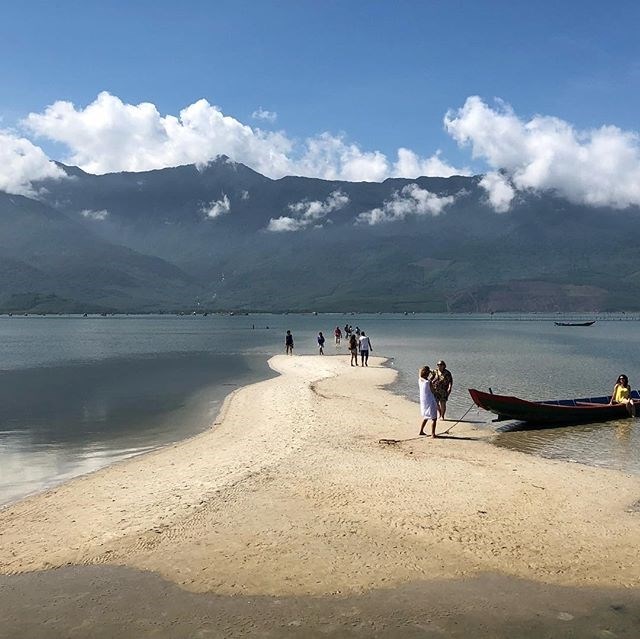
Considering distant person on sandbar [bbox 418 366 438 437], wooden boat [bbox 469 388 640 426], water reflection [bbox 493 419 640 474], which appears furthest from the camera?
wooden boat [bbox 469 388 640 426]

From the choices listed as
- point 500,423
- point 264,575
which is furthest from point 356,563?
point 500,423

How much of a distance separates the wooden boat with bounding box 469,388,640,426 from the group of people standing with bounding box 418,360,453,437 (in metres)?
1.15

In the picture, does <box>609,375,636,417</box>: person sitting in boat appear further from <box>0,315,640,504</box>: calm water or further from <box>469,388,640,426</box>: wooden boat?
<box>0,315,640,504</box>: calm water

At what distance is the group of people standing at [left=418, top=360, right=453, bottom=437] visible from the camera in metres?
19.4

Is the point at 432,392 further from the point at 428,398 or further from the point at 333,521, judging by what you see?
the point at 333,521

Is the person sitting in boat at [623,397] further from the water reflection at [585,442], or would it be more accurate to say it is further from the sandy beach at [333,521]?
the sandy beach at [333,521]

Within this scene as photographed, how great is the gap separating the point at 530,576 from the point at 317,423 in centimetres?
1340

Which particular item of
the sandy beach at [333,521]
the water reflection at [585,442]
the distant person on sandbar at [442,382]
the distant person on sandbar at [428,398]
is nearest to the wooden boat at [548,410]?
the water reflection at [585,442]

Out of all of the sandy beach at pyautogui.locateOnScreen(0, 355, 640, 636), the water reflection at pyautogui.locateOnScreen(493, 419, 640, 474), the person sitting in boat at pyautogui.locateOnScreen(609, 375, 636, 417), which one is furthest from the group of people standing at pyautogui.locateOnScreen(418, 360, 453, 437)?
the person sitting in boat at pyautogui.locateOnScreen(609, 375, 636, 417)

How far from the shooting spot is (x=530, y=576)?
372 inches

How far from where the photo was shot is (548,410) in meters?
23.6

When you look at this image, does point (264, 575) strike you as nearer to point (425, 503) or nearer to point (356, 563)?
point (356, 563)

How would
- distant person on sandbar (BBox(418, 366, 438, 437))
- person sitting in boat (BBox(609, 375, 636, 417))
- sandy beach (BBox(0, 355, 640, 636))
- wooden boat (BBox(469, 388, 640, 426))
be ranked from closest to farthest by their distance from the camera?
sandy beach (BBox(0, 355, 640, 636)) → distant person on sandbar (BBox(418, 366, 438, 437)) → wooden boat (BBox(469, 388, 640, 426)) → person sitting in boat (BBox(609, 375, 636, 417))

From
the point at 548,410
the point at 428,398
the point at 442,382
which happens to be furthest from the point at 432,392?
the point at 548,410
